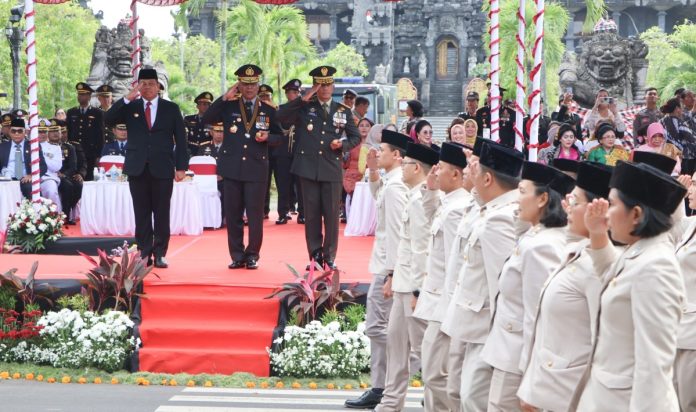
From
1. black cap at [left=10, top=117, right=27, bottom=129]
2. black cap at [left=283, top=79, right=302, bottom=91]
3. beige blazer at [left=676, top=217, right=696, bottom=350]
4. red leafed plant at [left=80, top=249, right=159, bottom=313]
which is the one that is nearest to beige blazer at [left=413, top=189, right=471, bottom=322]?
beige blazer at [left=676, top=217, right=696, bottom=350]

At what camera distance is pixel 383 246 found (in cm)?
780

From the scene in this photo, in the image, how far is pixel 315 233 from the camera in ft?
35.7

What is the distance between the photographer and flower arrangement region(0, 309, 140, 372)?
30.1 ft

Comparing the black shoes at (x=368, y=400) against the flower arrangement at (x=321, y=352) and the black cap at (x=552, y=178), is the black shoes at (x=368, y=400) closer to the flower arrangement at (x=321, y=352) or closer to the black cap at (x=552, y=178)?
the flower arrangement at (x=321, y=352)

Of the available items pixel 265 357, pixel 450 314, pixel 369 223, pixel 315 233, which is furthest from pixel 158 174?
pixel 450 314

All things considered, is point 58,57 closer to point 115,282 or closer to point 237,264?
point 237,264

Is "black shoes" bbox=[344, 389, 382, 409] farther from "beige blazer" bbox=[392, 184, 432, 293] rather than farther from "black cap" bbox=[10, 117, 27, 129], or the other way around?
"black cap" bbox=[10, 117, 27, 129]

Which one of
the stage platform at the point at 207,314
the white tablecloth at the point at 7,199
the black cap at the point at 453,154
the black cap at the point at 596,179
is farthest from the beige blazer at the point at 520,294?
the white tablecloth at the point at 7,199

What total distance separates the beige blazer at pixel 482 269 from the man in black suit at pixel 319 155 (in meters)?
5.46

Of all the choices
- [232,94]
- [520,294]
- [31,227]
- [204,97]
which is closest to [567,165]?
[520,294]

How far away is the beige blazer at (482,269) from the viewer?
16.8 ft

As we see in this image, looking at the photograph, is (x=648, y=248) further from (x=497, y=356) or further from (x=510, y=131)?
(x=510, y=131)

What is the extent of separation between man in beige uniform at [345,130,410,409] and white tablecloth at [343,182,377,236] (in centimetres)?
648

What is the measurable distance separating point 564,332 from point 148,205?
7.26 m
